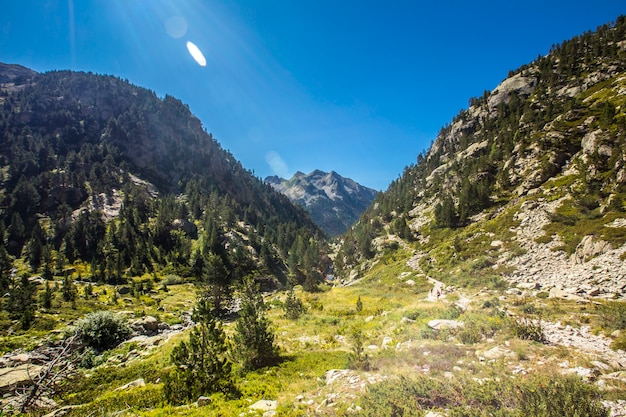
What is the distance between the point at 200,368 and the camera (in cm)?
1516

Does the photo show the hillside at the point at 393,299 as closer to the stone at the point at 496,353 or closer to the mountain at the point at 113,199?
the stone at the point at 496,353

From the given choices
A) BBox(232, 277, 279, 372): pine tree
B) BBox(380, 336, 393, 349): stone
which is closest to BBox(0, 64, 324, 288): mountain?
BBox(232, 277, 279, 372): pine tree

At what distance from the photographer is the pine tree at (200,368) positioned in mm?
13812

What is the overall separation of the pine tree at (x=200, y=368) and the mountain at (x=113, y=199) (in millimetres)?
29679

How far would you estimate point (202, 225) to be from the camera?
400 feet

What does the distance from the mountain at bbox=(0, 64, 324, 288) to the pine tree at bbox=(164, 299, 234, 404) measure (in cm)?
2968

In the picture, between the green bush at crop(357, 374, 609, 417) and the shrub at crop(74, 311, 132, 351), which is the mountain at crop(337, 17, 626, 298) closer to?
the green bush at crop(357, 374, 609, 417)

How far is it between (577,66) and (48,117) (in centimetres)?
26739

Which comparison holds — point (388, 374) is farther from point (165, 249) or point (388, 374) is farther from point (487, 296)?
point (165, 249)

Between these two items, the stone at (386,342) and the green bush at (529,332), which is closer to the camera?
the green bush at (529,332)

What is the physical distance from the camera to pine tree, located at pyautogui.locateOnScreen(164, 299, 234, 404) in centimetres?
1381

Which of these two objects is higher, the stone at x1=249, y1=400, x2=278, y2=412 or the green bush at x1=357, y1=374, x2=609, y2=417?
the green bush at x1=357, y1=374, x2=609, y2=417

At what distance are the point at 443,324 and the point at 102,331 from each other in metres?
34.0

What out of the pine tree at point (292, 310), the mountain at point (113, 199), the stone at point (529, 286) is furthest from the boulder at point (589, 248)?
the mountain at point (113, 199)
